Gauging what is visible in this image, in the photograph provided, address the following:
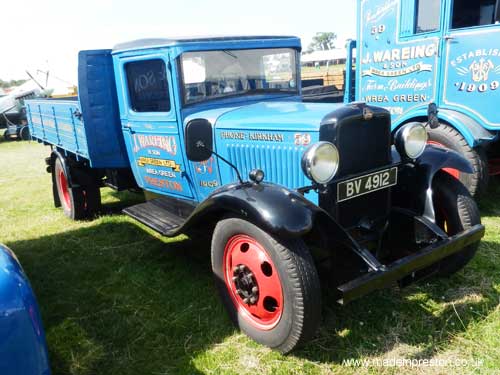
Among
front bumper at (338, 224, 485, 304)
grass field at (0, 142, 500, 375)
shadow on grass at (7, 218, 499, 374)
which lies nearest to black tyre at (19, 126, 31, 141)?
grass field at (0, 142, 500, 375)

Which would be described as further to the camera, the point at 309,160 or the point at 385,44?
the point at 385,44

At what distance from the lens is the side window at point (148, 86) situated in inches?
138

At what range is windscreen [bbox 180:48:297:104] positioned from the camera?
331 cm

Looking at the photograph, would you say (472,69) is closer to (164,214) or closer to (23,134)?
(164,214)

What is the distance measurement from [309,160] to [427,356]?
4.17ft

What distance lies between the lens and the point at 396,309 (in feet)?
9.26

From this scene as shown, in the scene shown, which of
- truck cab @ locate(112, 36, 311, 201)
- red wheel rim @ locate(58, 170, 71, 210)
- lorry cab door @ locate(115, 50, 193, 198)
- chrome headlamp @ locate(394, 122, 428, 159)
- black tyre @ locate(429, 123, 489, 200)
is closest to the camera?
chrome headlamp @ locate(394, 122, 428, 159)

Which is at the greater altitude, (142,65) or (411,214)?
(142,65)

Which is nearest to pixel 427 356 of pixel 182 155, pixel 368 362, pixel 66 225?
pixel 368 362

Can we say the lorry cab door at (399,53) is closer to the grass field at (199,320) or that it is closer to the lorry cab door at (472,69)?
the lorry cab door at (472,69)

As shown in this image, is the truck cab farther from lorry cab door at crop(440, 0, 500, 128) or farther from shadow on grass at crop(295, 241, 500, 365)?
lorry cab door at crop(440, 0, 500, 128)

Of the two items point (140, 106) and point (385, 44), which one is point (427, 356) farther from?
point (385, 44)

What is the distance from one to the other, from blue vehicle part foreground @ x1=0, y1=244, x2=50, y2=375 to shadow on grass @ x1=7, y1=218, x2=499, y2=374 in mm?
850

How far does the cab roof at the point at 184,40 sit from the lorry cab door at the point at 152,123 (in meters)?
0.08
